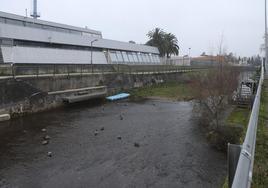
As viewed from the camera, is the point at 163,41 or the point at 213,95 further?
the point at 163,41

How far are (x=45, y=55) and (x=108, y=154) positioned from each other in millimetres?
27102

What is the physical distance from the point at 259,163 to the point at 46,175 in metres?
9.65

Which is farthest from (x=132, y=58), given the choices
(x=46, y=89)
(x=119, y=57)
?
(x=46, y=89)

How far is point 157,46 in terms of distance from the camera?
75.0 m

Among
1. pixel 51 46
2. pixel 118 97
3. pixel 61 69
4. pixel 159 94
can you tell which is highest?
pixel 51 46

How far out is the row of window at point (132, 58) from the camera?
2132 inches

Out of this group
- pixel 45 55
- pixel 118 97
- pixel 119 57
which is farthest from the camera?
pixel 119 57

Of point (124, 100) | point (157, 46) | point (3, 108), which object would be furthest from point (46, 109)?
point (157, 46)

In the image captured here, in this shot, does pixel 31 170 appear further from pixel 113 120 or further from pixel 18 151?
pixel 113 120

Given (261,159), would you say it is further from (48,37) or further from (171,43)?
(171,43)

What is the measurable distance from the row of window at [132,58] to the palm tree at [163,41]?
10.1ft

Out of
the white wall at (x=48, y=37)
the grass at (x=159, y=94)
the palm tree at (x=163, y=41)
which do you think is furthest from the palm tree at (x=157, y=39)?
the grass at (x=159, y=94)

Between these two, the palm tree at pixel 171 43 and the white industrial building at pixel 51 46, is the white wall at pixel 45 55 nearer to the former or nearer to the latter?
the white industrial building at pixel 51 46

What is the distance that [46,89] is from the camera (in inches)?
1080
